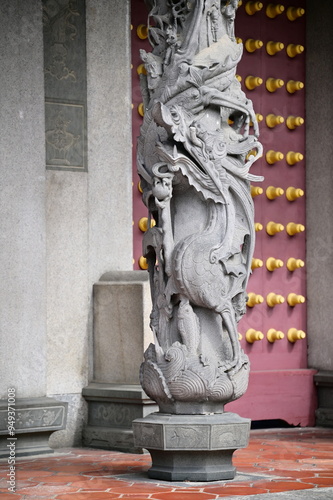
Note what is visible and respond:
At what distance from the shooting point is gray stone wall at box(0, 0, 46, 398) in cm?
895

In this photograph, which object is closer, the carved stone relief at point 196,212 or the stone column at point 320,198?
the carved stone relief at point 196,212

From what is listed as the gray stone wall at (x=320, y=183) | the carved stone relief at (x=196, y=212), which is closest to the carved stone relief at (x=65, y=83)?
the carved stone relief at (x=196, y=212)

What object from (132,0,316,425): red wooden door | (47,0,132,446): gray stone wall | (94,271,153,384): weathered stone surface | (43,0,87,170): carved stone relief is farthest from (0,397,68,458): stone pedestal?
(132,0,316,425): red wooden door

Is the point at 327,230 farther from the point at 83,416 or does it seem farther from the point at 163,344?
the point at 163,344

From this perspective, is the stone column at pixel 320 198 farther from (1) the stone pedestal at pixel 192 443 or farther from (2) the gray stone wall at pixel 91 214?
(1) the stone pedestal at pixel 192 443

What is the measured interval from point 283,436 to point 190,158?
3723 millimetres

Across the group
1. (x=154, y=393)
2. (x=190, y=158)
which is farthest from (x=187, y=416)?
(x=190, y=158)

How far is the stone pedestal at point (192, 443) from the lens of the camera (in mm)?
7242

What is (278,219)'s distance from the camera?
36.3ft

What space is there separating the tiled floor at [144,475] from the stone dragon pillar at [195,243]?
0.27 m

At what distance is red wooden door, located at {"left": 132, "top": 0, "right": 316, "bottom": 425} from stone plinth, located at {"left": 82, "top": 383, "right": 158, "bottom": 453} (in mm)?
1747

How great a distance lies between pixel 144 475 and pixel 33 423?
1479 millimetres

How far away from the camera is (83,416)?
31.1 feet

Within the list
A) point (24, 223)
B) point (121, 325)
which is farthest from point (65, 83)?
point (121, 325)
